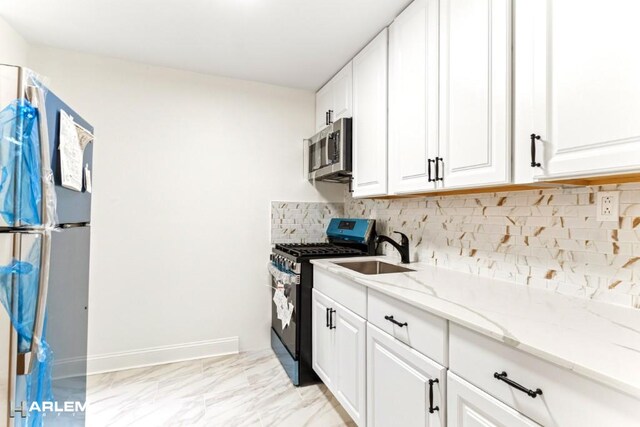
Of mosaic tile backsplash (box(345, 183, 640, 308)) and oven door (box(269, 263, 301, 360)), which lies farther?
oven door (box(269, 263, 301, 360))

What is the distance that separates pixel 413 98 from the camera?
1.73m

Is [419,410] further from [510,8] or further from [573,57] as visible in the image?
[510,8]

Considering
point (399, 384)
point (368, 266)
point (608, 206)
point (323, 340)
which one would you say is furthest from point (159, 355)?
point (608, 206)

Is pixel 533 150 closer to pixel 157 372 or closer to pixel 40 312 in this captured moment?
pixel 40 312

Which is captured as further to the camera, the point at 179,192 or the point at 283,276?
the point at 179,192

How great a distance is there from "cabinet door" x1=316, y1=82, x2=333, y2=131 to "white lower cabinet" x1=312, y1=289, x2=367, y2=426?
1.54 m

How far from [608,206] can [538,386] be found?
2.54 feet

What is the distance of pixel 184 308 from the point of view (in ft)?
8.66

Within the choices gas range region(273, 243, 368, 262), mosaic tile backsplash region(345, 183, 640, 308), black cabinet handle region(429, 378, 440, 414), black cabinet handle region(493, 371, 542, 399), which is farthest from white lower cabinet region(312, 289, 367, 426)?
black cabinet handle region(493, 371, 542, 399)

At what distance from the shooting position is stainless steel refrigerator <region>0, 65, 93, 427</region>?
34.7 inches

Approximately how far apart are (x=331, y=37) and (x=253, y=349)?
2572 millimetres

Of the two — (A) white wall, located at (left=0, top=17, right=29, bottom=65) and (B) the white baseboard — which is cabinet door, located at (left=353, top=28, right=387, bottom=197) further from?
(A) white wall, located at (left=0, top=17, right=29, bottom=65)

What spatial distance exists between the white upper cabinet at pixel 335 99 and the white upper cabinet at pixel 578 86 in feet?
4.56

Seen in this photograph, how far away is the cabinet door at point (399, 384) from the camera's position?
1131 millimetres
